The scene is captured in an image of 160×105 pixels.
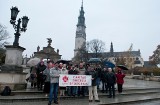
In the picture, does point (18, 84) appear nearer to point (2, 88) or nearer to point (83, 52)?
point (2, 88)

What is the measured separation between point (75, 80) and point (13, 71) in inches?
157

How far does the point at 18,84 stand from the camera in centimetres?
1252

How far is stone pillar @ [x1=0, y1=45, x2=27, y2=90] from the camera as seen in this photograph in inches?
477

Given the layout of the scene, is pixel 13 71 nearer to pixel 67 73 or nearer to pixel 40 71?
pixel 40 71

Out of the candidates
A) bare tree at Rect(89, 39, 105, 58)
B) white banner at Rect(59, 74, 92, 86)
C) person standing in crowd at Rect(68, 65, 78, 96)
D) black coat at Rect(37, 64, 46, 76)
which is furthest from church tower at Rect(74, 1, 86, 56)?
white banner at Rect(59, 74, 92, 86)

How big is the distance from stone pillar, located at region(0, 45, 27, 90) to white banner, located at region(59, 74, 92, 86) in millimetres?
3414

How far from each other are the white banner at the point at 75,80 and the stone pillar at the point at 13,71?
341 cm

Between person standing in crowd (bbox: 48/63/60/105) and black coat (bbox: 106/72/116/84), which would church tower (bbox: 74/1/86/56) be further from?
person standing in crowd (bbox: 48/63/60/105)

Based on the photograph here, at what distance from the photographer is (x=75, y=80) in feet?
37.8

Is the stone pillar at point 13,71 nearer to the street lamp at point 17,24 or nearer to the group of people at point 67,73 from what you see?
the street lamp at point 17,24

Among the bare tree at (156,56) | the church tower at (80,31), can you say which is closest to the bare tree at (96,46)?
the bare tree at (156,56)

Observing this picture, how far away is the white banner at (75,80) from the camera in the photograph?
1091cm

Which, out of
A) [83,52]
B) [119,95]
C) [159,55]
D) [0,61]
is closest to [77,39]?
[83,52]

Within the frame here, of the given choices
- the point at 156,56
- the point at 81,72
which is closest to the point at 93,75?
the point at 81,72
